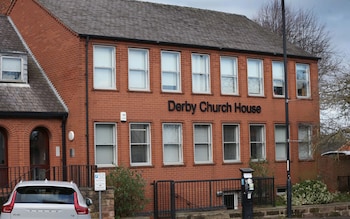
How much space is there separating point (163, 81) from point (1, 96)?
6382mm

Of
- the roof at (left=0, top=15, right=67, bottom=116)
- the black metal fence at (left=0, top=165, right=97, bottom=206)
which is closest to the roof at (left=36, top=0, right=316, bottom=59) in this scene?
the roof at (left=0, top=15, right=67, bottom=116)

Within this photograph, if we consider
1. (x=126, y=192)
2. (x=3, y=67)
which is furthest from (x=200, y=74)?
(x=3, y=67)

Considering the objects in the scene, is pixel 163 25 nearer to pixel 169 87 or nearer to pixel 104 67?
pixel 169 87

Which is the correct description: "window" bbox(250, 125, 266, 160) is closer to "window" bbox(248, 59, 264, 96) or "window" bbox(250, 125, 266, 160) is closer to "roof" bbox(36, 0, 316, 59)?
"window" bbox(248, 59, 264, 96)

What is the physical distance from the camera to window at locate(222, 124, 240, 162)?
27953mm

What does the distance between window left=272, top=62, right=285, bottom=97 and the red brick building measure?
0.15 feet

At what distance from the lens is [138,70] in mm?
25609

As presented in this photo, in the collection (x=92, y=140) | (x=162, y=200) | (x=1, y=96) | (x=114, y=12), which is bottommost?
(x=162, y=200)

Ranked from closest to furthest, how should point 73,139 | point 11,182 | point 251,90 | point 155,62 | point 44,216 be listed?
point 44,216 < point 11,182 < point 73,139 < point 155,62 < point 251,90

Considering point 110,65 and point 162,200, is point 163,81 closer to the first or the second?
point 110,65

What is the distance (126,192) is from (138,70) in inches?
227

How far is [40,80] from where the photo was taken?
25.9 metres

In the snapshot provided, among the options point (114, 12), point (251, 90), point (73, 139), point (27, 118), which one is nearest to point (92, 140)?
point (73, 139)

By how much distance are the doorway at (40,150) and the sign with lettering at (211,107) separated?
508cm
